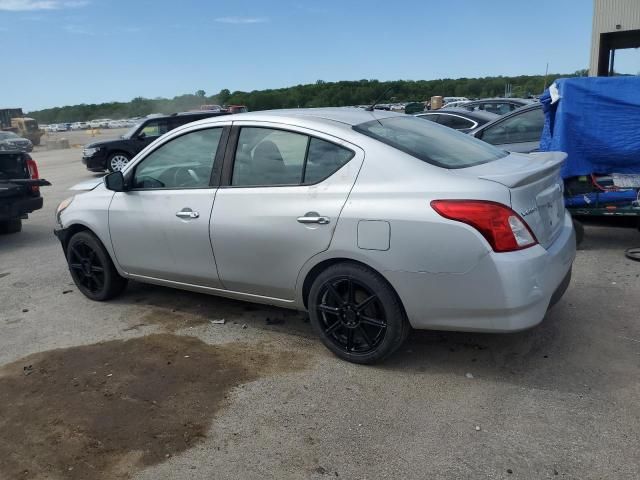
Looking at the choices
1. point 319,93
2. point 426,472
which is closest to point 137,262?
point 426,472

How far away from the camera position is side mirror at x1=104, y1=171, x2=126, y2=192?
15.3ft

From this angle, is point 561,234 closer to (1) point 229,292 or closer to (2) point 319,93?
(1) point 229,292

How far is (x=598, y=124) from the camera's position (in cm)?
597

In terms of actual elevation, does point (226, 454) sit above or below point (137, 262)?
below

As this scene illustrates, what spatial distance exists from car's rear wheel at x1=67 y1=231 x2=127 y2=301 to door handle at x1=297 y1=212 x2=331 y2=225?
224 cm

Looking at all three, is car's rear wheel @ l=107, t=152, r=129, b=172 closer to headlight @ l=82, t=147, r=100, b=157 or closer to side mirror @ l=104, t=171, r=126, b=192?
headlight @ l=82, t=147, r=100, b=157

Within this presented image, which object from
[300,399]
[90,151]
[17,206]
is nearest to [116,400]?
[300,399]

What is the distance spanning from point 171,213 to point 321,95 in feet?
132

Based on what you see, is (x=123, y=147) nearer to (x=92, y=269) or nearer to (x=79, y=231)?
(x=79, y=231)

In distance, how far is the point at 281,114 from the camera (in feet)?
13.7

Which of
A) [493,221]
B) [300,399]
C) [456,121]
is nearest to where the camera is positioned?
[493,221]

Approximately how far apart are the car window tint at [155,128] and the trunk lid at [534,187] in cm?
1311

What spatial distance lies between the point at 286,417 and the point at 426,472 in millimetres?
874

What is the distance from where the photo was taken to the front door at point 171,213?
169 inches
